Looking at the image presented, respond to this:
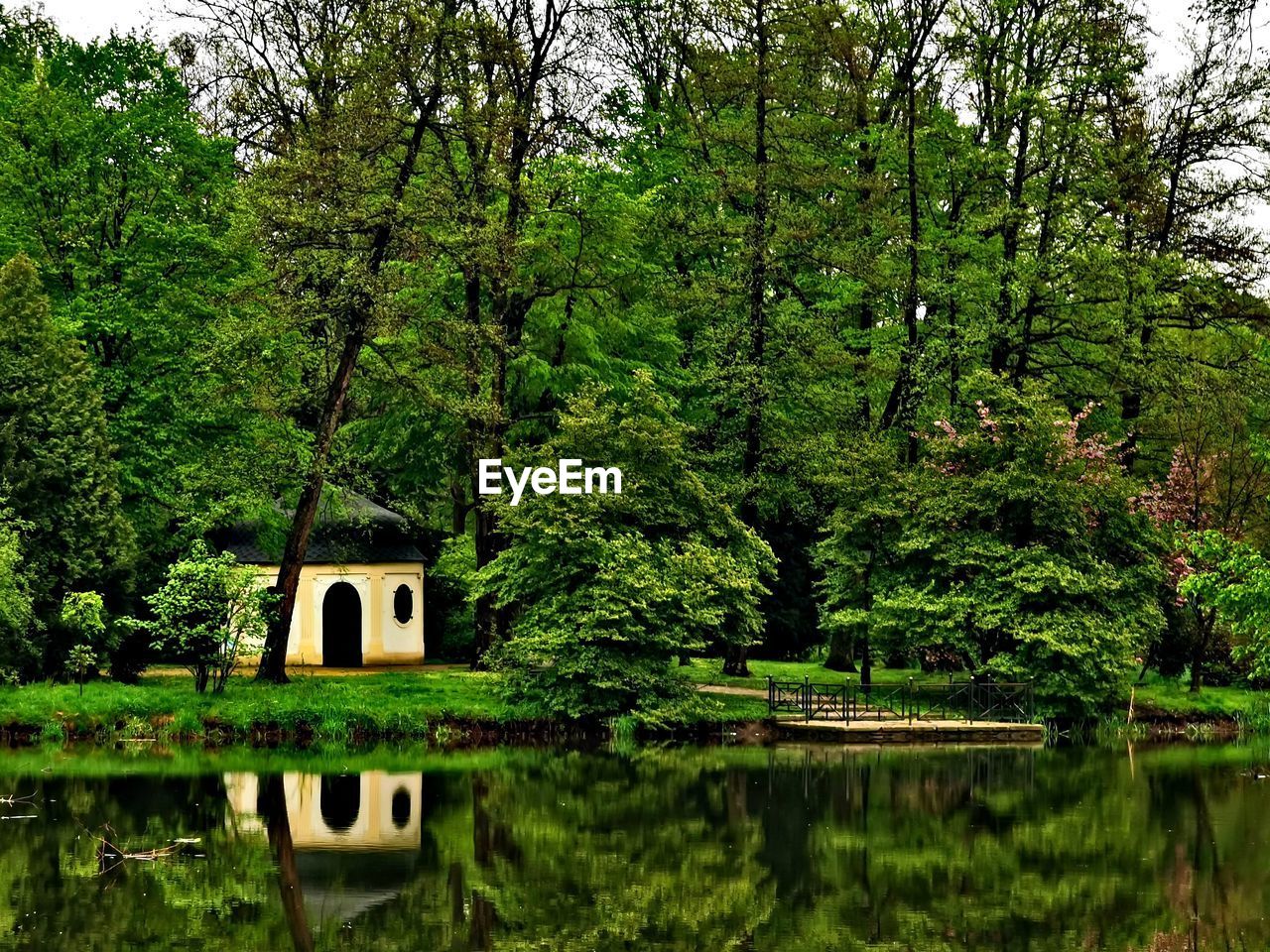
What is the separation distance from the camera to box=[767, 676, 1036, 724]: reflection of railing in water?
1335 inches

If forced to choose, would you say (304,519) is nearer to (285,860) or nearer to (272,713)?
(272,713)

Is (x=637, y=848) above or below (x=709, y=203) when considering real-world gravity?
below

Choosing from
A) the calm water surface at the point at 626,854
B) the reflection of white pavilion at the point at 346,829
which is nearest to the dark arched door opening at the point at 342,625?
the calm water surface at the point at 626,854

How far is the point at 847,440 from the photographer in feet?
132

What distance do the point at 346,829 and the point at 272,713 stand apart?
39.5 feet

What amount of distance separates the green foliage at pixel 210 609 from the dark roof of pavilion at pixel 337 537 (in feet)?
19.9

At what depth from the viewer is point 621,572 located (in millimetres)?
32312

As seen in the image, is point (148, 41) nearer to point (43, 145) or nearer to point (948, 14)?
point (43, 145)

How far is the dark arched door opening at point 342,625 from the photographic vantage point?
45.4m

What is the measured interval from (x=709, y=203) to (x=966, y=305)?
303 inches

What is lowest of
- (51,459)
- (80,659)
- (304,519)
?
(80,659)

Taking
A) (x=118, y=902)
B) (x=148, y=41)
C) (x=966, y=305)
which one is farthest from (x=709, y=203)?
(x=118, y=902)
